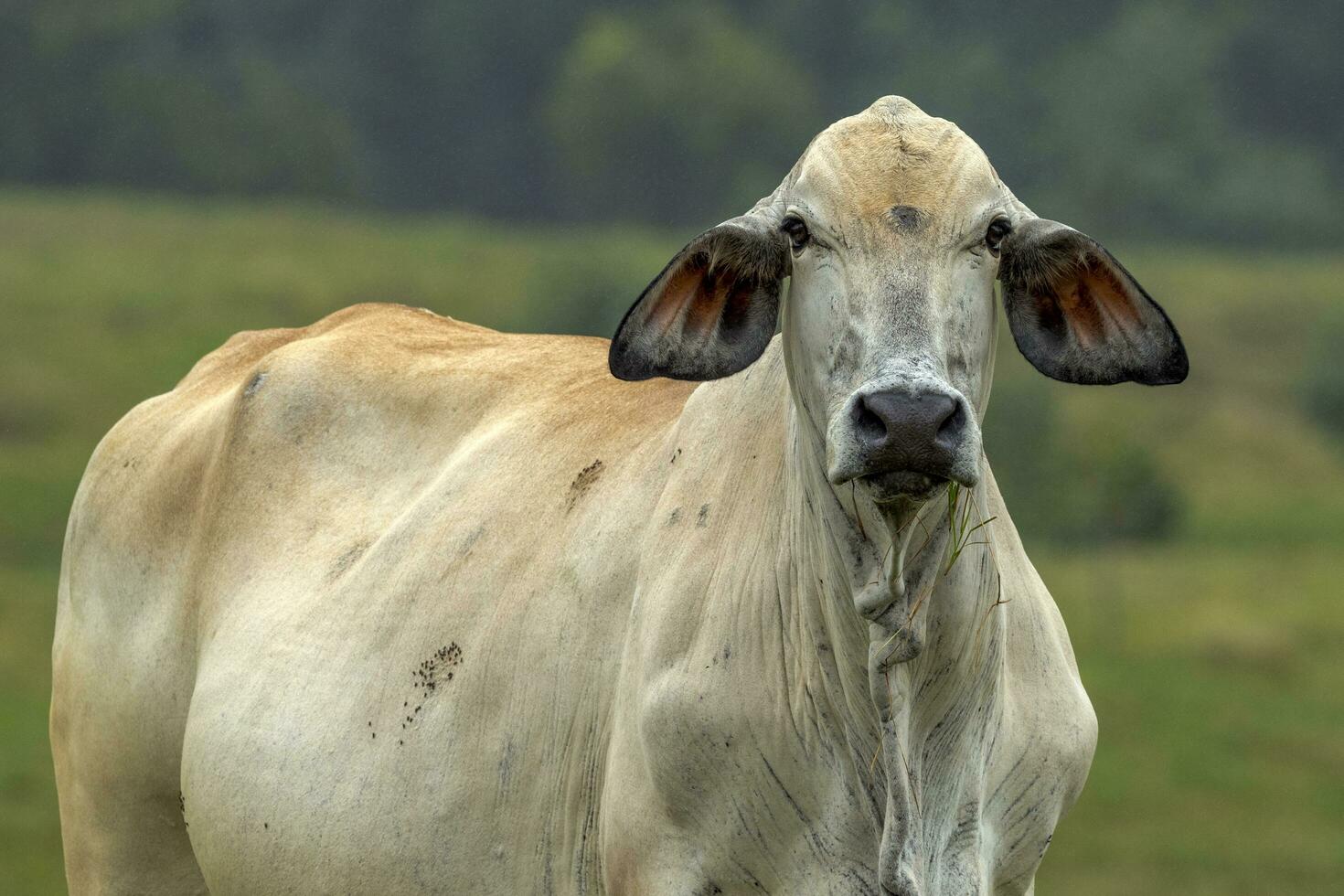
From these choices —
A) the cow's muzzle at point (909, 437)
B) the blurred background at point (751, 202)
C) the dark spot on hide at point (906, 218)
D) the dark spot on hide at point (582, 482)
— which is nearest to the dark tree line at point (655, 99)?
the blurred background at point (751, 202)

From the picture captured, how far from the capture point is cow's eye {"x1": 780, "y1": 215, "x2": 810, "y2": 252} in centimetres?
601

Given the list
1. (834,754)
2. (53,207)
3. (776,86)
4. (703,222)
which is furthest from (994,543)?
(776,86)

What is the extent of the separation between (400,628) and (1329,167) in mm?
111109

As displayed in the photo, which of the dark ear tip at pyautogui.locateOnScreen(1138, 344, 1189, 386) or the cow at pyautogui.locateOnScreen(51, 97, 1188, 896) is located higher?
the dark ear tip at pyautogui.locateOnScreen(1138, 344, 1189, 386)

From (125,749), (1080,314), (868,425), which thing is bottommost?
(125,749)

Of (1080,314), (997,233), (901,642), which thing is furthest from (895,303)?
(901,642)

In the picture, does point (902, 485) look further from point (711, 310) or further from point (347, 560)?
point (347, 560)

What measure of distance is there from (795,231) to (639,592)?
1.34 metres

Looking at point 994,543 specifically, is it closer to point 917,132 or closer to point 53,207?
point 917,132

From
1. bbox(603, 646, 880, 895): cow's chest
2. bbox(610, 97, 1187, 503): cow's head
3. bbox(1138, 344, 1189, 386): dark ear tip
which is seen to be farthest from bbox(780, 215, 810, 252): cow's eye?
bbox(603, 646, 880, 895): cow's chest

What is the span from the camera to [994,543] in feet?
21.1

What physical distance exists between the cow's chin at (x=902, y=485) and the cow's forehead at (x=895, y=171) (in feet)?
2.47

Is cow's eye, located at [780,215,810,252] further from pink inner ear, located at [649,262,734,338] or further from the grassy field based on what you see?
the grassy field

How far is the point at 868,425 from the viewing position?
5.39 metres
